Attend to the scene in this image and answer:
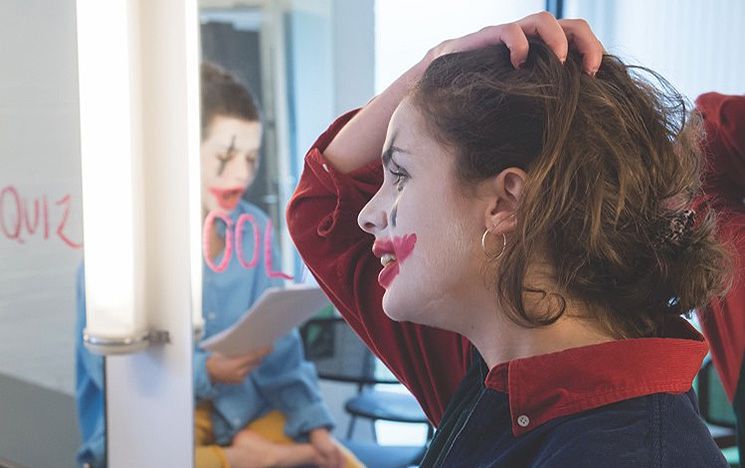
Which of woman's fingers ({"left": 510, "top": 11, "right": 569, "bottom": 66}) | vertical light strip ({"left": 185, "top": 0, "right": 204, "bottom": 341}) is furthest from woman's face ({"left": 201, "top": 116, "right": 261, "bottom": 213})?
woman's fingers ({"left": 510, "top": 11, "right": 569, "bottom": 66})

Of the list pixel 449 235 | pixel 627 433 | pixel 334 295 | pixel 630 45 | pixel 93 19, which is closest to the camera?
pixel 627 433

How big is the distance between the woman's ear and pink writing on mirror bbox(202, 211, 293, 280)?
3.39 ft

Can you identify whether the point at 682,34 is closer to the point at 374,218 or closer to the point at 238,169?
the point at 238,169

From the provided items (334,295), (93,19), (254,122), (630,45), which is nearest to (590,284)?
(334,295)

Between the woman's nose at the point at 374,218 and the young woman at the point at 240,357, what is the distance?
2.86 feet

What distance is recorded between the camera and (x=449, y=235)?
77cm

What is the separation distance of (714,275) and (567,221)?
16cm

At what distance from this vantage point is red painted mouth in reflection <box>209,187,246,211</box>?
1.75 metres

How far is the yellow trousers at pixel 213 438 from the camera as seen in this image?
1633 millimetres

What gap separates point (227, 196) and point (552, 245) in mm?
1116

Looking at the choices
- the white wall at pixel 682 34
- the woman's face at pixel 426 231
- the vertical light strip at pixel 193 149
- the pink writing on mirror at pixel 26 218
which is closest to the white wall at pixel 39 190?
the pink writing on mirror at pixel 26 218

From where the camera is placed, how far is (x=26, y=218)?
1.53m

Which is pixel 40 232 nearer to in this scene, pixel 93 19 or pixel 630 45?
pixel 93 19

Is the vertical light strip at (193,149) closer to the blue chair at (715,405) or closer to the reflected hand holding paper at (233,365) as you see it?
the reflected hand holding paper at (233,365)
